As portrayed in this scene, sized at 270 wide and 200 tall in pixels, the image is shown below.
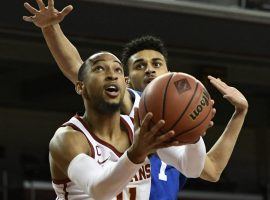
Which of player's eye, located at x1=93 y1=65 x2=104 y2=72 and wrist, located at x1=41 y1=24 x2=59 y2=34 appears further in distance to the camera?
wrist, located at x1=41 y1=24 x2=59 y2=34

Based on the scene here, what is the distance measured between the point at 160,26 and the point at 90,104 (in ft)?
14.3

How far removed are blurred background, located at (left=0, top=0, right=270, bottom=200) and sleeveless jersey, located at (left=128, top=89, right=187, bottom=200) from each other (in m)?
3.33

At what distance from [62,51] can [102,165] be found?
1409 mm

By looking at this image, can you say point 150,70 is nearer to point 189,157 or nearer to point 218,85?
point 218,85

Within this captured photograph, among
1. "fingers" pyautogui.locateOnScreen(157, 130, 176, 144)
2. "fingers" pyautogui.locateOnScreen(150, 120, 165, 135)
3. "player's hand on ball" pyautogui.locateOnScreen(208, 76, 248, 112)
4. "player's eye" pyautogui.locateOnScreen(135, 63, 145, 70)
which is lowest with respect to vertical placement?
"player's eye" pyautogui.locateOnScreen(135, 63, 145, 70)

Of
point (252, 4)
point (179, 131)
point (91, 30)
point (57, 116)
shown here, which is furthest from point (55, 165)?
point (57, 116)

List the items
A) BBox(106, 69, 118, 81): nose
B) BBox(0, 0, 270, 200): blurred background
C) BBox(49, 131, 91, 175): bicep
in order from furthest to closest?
BBox(0, 0, 270, 200): blurred background → BBox(106, 69, 118, 81): nose → BBox(49, 131, 91, 175): bicep

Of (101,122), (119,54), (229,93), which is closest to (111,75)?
(101,122)

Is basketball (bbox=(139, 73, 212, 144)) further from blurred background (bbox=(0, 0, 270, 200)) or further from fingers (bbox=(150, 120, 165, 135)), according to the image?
blurred background (bbox=(0, 0, 270, 200))

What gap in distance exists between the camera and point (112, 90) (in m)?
4.10

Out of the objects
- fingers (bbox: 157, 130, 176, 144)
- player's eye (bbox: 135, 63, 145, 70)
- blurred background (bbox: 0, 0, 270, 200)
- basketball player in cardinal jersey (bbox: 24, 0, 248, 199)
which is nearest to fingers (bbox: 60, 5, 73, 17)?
basketball player in cardinal jersey (bbox: 24, 0, 248, 199)

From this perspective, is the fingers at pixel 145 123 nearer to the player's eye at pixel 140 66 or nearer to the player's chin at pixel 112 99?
the player's chin at pixel 112 99

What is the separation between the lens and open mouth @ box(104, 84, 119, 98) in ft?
13.4

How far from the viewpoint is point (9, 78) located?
10.2 m
